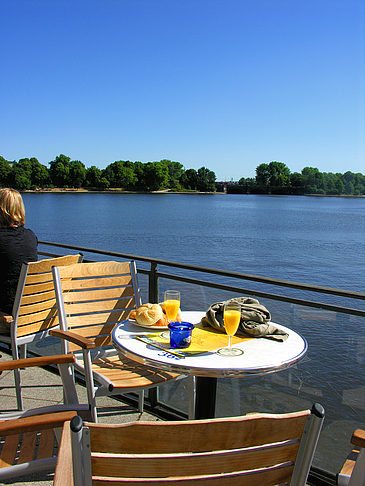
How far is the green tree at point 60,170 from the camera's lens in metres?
132

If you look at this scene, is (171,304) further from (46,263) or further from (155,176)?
(155,176)

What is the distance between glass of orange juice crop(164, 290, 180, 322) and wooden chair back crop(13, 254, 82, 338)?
138 centimetres

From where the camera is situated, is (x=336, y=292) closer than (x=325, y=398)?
Yes

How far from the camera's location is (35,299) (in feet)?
11.6

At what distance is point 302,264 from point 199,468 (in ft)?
116

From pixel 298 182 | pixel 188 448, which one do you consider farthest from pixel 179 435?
pixel 298 182

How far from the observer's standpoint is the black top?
3.67m

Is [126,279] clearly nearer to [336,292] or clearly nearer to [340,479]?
[336,292]

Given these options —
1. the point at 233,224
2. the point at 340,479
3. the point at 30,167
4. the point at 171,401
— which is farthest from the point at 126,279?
the point at 30,167

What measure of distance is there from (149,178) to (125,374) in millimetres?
143487

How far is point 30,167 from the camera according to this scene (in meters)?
129

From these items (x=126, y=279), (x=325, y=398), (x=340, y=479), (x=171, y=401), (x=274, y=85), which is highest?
(x=274, y=85)

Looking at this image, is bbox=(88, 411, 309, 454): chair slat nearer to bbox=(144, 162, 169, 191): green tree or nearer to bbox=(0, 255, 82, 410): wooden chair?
bbox=(0, 255, 82, 410): wooden chair

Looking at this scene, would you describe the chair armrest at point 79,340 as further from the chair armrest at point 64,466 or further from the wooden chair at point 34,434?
the chair armrest at point 64,466
